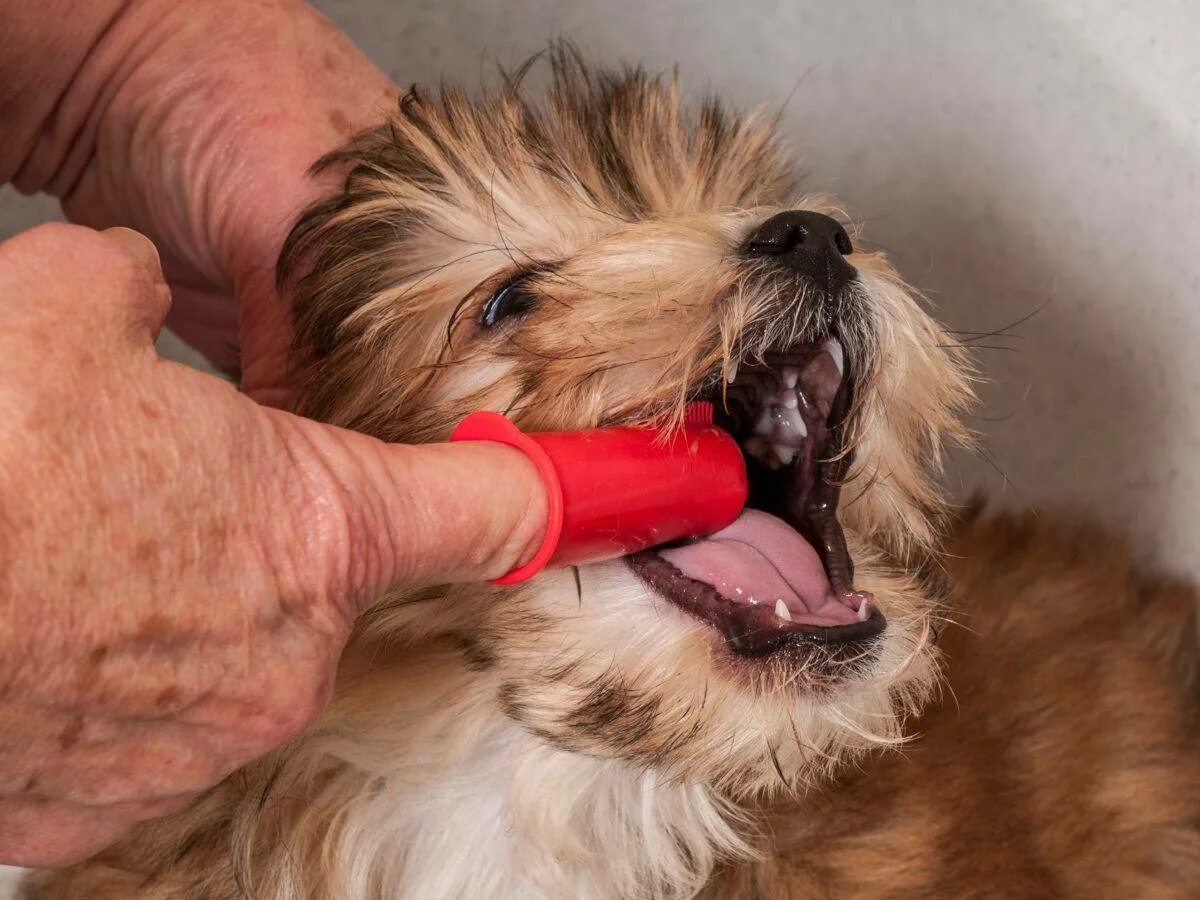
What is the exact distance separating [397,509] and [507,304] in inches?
20.6

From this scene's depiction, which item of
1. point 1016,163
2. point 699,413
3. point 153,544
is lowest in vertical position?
point 153,544

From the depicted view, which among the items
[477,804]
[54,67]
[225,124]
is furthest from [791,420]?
[54,67]

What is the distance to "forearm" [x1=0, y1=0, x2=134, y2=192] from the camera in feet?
6.36

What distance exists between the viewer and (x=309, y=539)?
0.94m

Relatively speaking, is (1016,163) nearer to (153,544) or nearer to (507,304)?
(507,304)

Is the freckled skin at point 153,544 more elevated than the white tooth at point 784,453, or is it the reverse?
the white tooth at point 784,453

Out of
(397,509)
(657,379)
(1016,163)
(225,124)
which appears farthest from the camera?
(1016,163)

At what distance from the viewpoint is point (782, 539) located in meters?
1.40

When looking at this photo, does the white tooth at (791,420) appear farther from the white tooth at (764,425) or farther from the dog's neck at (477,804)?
the dog's neck at (477,804)

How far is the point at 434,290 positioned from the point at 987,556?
1.27 metres

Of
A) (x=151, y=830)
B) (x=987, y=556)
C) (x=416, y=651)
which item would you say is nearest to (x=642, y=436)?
(x=416, y=651)

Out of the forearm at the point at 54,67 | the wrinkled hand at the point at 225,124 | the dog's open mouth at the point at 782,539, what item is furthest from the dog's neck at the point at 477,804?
the forearm at the point at 54,67

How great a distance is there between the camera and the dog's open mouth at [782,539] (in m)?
1.30

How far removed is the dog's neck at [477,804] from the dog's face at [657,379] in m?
0.08
